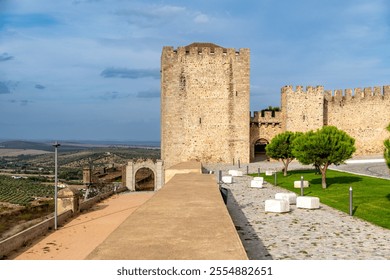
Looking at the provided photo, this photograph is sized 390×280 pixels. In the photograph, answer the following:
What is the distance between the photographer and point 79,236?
54.7 feet

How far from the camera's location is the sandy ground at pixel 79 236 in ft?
45.8

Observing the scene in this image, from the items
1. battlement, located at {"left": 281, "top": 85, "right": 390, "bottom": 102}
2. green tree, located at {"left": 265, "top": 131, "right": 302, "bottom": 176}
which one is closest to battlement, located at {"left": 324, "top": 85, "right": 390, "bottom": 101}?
battlement, located at {"left": 281, "top": 85, "right": 390, "bottom": 102}

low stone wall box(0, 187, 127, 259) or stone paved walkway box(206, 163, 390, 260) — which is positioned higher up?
stone paved walkway box(206, 163, 390, 260)

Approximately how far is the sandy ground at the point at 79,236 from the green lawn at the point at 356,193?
8.40m

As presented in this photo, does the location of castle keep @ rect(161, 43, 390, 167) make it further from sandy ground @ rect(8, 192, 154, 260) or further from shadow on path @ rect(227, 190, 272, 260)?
shadow on path @ rect(227, 190, 272, 260)

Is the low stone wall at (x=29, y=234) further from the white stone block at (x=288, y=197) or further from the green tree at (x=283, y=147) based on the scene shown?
the green tree at (x=283, y=147)

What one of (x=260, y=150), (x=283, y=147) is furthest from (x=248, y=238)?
(x=260, y=150)

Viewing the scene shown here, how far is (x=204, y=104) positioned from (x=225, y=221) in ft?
93.5

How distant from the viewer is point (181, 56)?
118 ft

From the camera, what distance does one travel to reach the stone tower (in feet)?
118

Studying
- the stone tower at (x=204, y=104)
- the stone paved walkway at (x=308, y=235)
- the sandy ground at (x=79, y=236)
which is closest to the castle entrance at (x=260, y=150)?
the stone tower at (x=204, y=104)

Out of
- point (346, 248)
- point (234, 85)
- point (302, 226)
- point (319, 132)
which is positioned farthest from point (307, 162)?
point (234, 85)

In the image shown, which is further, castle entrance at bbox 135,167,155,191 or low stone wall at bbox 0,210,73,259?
castle entrance at bbox 135,167,155,191
